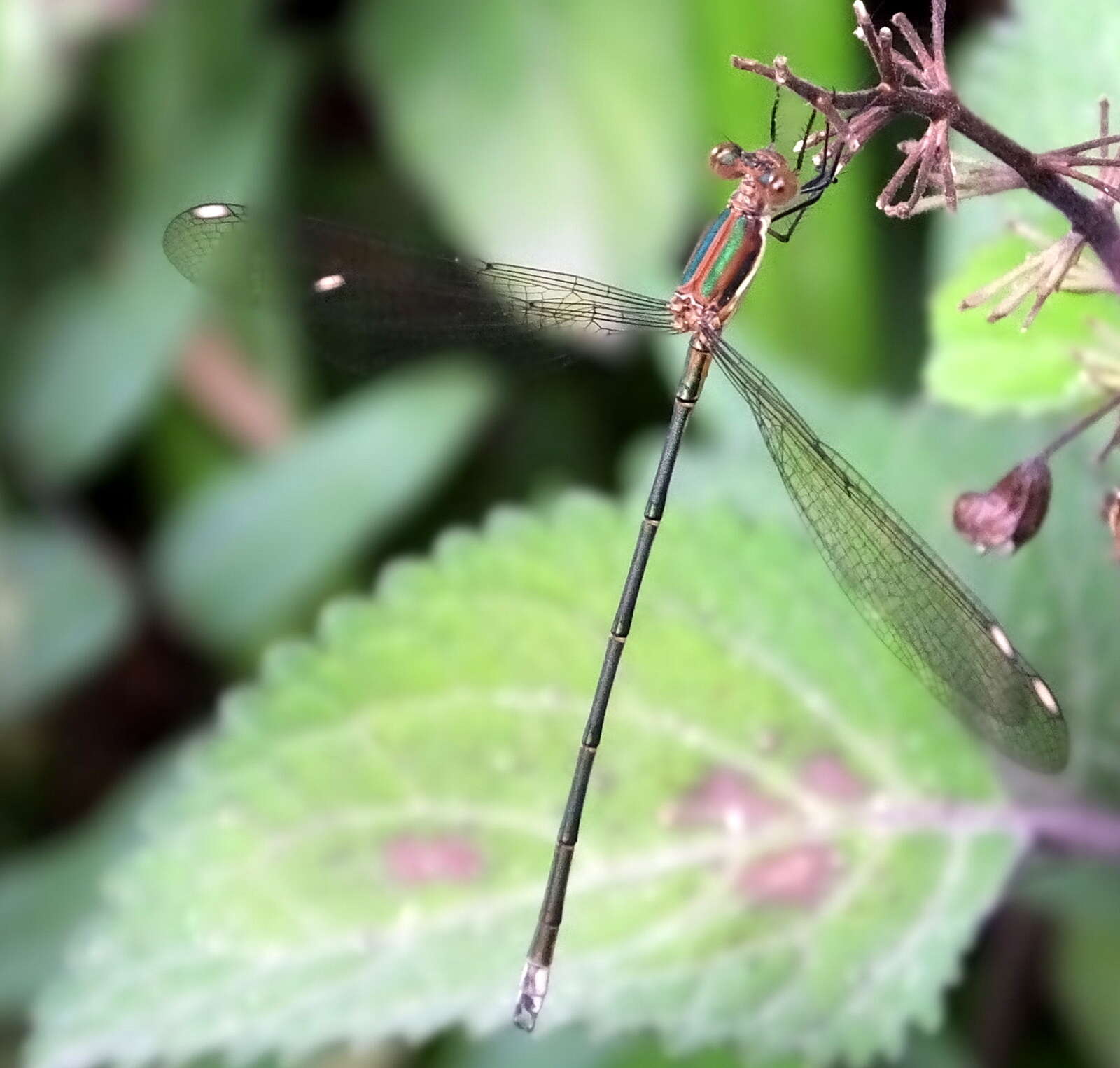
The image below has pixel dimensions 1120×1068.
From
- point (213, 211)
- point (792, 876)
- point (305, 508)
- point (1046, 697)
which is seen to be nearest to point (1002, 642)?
point (1046, 697)

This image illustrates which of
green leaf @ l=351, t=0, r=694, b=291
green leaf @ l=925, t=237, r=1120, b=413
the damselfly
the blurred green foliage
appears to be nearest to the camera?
green leaf @ l=925, t=237, r=1120, b=413

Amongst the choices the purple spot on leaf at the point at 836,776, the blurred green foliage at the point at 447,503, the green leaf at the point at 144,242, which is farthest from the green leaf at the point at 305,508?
the purple spot on leaf at the point at 836,776

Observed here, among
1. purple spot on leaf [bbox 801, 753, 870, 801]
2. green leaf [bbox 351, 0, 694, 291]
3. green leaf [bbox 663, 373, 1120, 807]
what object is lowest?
purple spot on leaf [bbox 801, 753, 870, 801]

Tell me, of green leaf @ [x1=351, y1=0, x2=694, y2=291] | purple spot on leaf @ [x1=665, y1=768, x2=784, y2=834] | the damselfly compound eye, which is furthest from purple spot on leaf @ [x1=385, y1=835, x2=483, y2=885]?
green leaf @ [x1=351, y1=0, x2=694, y2=291]

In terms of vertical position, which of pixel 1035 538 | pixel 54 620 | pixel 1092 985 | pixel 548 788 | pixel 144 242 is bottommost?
pixel 1092 985

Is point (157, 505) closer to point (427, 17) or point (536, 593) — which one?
point (427, 17)

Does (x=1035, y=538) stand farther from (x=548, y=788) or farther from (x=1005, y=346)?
(x=548, y=788)

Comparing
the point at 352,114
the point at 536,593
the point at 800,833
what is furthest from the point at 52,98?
the point at 800,833

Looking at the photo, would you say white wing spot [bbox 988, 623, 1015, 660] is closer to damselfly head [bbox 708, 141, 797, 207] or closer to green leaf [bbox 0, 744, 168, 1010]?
damselfly head [bbox 708, 141, 797, 207]
